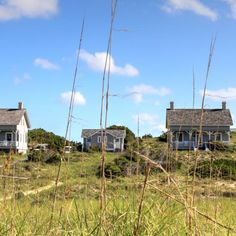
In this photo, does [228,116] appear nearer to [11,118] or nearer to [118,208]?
[11,118]

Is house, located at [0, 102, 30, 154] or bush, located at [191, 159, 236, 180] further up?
house, located at [0, 102, 30, 154]

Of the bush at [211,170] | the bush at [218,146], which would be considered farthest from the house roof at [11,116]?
the bush at [218,146]

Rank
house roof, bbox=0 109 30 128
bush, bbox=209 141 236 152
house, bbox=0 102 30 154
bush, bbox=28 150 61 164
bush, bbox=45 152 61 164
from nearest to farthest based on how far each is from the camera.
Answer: bush, bbox=209 141 236 152, bush, bbox=28 150 61 164, bush, bbox=45 152 61 164, house, bbox=0 102 30 154, house roof, bbox=0 109 30 128

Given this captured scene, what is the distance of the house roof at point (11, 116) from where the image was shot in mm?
58312

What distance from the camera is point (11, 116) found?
195ft

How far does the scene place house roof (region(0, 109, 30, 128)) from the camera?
191 feet

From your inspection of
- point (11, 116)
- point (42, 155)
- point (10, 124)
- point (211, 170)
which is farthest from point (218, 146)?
point (11, 116)

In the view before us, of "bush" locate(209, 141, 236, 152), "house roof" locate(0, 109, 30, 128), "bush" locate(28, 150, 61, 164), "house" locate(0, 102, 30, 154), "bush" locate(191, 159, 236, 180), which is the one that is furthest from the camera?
"house roof" locate(0, 109, 30, 128)

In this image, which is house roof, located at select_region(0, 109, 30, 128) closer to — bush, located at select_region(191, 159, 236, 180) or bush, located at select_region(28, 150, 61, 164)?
bush, located at select_region(191, 159, 236, 180)

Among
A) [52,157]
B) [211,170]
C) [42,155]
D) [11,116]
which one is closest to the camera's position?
[211,170]

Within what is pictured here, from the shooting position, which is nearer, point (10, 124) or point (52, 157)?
point (52, 157)

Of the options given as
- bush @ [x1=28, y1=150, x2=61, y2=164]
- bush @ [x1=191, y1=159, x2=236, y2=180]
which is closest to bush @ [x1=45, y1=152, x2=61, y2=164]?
bush @ [x1=28, y1=150, x2=61, y2=164]

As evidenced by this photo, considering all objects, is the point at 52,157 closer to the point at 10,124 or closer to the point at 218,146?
the point at 218,146

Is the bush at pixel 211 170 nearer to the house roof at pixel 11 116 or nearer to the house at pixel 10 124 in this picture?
the house at pixel 10 124
